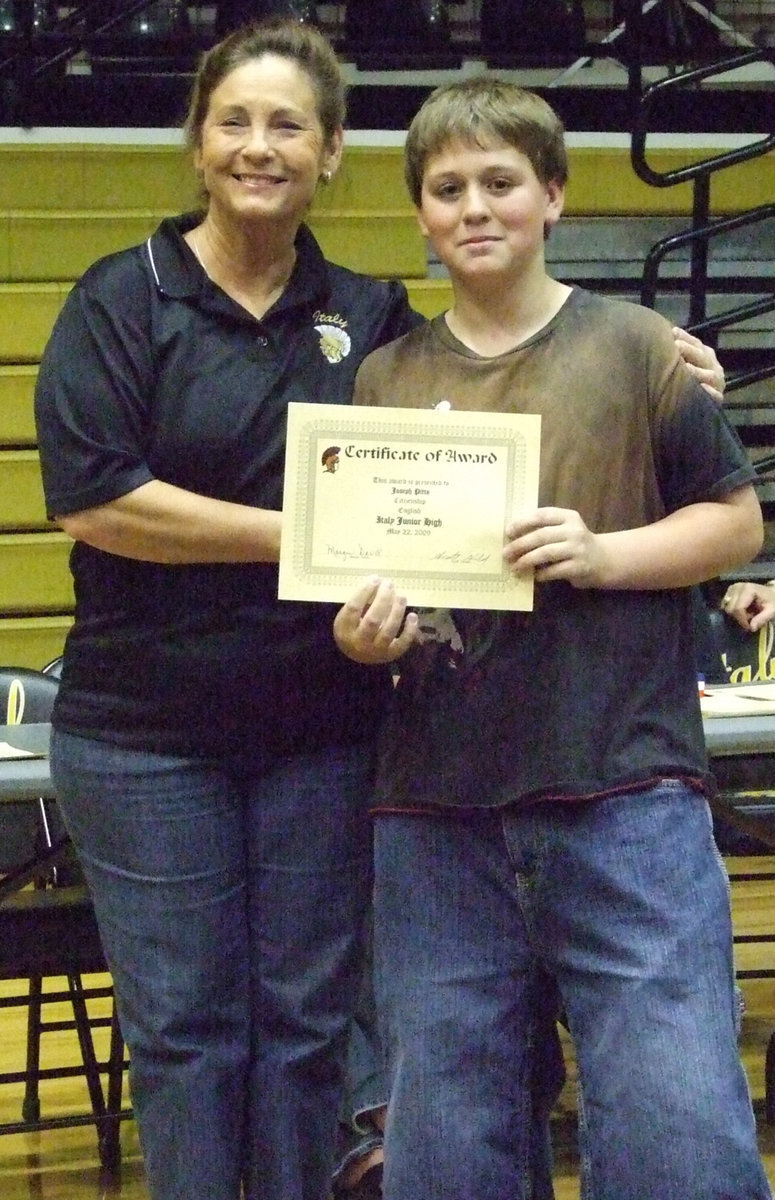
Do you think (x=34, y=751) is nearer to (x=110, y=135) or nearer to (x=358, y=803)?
(x=358, y=803)

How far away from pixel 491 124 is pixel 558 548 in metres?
0.44

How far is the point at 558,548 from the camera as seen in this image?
1542 mm

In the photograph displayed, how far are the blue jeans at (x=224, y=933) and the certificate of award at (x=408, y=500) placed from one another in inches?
13.4

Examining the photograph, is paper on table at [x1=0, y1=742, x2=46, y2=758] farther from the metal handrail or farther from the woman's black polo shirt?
the metal handrail

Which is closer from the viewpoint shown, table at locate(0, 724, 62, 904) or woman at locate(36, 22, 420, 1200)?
woman at locate(36, 22, 420, 1200)

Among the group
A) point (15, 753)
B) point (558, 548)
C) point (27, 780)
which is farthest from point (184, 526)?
point (15, 753)

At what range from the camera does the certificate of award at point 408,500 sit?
160cm

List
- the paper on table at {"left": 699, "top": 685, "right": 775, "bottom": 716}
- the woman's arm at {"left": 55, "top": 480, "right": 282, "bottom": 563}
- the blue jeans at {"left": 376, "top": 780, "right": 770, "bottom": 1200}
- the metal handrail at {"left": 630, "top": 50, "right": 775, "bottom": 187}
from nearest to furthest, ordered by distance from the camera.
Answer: the blue jeans at {"left": 376, "top": 780, "right": 770, "bottom": 1200} → the woman's arm at {"left": 55, "top": 480, "right": 282, "bottom": 563} → the paper on table at {"left": 699, "top": 685, "right": 775, "bottom": 716} → the metal handrail at {"left": 630, "top": 50, "right": 775, "bottom": 187}

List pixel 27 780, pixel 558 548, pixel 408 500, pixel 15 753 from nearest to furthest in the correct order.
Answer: pixel 558 548 → pixel 408 500 → pixel 27 780 → pixel 15 753

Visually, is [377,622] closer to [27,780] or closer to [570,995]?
[570,995]

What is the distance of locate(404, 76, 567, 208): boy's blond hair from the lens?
5.29 ft
